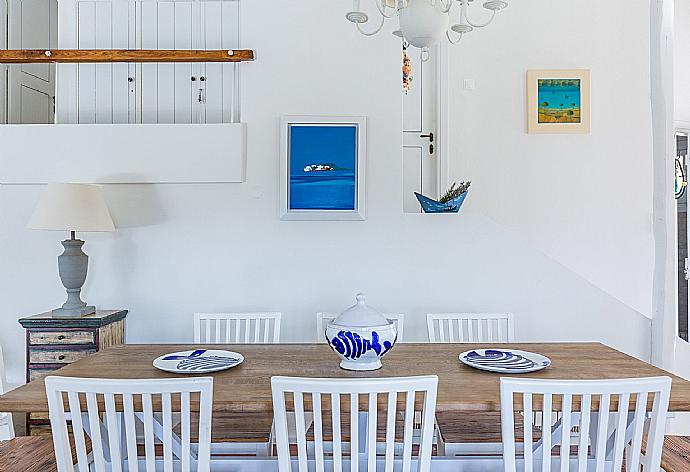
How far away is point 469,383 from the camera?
7.05 feet

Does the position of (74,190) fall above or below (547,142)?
below

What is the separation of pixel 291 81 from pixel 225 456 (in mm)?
2001

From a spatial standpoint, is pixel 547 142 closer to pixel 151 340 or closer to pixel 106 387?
pixel 151 340

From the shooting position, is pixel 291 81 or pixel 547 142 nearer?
pixel 291 81

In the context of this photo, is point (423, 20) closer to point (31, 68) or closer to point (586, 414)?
point (586, 414)

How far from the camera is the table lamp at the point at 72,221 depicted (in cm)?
317

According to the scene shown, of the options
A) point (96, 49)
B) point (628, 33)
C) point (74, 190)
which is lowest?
point (74, 190)

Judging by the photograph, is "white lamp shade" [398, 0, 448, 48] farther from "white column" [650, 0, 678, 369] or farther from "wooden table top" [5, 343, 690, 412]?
"white column" [650, 0, 678, 369]

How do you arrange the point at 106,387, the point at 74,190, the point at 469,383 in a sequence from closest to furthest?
the point at 106,387, the point at 469,383, the point at 74,190

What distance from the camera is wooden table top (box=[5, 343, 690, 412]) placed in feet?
6.47

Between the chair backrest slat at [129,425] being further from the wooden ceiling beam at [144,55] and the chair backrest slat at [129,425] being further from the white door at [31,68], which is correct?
the white door at [31,68]

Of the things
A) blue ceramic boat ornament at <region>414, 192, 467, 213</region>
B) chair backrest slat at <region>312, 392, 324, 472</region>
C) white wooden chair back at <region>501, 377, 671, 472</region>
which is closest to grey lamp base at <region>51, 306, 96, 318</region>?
blue ceramic boat ornament at <region>414, 192, 467, 213</region>

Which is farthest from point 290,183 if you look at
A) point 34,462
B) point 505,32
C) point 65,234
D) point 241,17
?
point 505,32

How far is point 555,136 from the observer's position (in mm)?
4602
